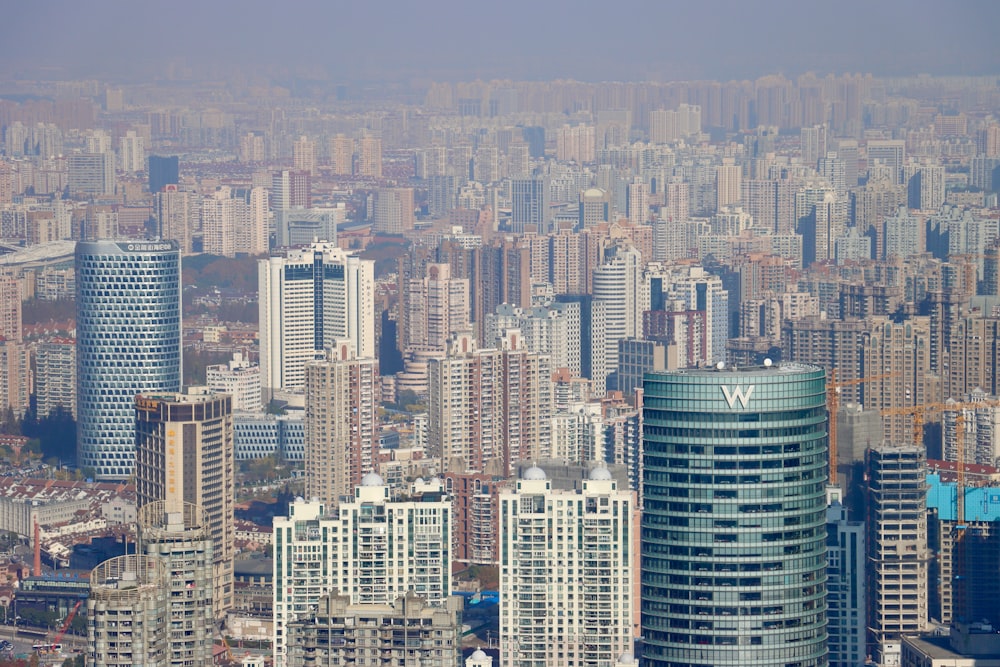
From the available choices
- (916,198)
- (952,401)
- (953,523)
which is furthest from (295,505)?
(916,198)

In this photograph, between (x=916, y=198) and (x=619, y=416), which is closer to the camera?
(x=619, y=416)

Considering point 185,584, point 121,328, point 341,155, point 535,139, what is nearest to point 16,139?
point 341,155

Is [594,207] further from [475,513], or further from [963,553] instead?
[963,553]

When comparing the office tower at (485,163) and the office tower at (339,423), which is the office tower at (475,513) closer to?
the office tower at (339,423)

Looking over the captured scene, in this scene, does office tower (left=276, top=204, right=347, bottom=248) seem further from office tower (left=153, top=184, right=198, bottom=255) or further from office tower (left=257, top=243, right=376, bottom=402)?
office tower (left=257, top=243, right=376, bottom=402)

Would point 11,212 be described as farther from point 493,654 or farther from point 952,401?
point 493,654

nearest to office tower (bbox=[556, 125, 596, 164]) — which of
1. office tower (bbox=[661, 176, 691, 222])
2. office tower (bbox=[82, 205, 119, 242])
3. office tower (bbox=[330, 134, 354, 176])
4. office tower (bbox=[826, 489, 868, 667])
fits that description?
office tower (bbox=[661, 176, 691, 222])
